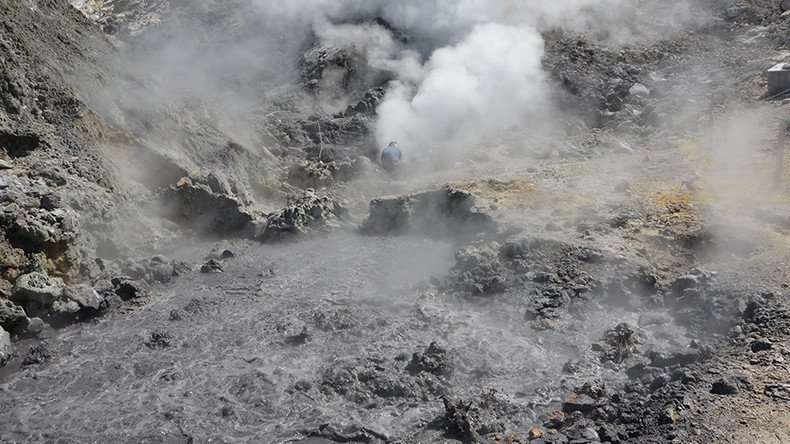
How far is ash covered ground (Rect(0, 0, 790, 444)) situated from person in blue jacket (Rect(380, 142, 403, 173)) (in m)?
0.18

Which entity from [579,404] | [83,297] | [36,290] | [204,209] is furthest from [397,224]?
[36,290]

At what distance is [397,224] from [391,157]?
2255 mm

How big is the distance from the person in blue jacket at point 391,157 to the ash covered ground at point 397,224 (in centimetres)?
18

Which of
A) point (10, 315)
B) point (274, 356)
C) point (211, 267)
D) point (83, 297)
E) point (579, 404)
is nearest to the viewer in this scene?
point (579, 404)

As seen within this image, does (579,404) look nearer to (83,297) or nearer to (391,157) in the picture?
(83,297)

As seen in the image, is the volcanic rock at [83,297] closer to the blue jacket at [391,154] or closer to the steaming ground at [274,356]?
the steaming ground at [274,356]

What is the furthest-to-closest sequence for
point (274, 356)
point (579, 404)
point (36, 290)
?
point (36, 290)
point (274, 356)
point (579, 404)

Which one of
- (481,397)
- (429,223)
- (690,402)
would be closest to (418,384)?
(481,397)

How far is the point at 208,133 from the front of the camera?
1230cm

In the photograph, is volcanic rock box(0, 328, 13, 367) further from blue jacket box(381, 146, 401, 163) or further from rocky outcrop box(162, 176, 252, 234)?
blue jacket box(381, 146, 401, 163)

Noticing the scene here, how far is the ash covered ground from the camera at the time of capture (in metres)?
6.45

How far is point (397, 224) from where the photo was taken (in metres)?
10.5

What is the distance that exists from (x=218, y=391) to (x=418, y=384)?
6.70 ft

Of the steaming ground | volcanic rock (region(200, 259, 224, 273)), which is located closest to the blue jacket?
the steaming ground
